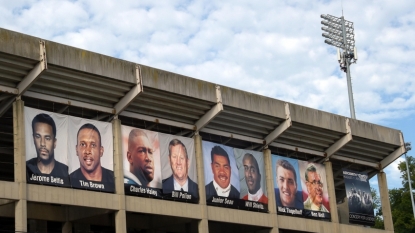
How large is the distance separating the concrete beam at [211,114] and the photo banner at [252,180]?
3243 millimetres

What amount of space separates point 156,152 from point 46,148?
698 cm

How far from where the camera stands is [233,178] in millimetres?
45875

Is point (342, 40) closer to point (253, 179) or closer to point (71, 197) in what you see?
point (253, 179)

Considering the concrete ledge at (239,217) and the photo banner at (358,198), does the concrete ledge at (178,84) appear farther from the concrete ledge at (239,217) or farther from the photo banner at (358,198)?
the photo banner at (358,198)

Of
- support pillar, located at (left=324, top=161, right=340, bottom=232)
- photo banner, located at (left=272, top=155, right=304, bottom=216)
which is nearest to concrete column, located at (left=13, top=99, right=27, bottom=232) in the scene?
photo banner, located at (left=272, top=155, right=304, bottom=216)

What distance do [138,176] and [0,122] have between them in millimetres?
7681

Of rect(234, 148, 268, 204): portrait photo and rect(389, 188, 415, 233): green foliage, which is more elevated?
rect(389, 188, 415, 233): green foliage

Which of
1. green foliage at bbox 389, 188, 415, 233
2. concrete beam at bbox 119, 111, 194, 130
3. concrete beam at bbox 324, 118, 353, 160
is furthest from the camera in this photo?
green foliage at bbox 389, 188, 415, 233

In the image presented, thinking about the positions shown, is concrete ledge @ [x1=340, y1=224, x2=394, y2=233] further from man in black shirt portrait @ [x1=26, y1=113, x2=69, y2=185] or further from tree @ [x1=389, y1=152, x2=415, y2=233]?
tree @ [x1=389, y1=152, x2=415, y2=233]

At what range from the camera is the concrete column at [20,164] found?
35625 millimetres

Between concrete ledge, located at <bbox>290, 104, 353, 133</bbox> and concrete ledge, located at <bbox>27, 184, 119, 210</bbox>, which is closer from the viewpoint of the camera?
concrete ledge, located at <bbox>27, 184, 119, 210</bbox>

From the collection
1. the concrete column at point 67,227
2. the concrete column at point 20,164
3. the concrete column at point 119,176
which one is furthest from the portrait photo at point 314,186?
the concrete column at point 20,164

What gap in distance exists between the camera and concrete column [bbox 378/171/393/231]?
184 ft

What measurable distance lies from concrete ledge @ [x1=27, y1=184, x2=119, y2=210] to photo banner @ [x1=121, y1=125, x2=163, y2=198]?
142 cm
